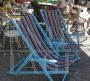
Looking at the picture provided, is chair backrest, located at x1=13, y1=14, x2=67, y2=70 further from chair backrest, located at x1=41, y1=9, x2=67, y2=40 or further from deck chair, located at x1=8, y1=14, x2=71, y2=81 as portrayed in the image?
chair backrest, located at x1=41, y1=9, x2=67, y2=40

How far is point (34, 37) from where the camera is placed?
4762 millimetres

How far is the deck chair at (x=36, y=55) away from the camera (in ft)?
13.3

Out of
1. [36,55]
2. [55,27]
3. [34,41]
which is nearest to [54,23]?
[55,27]

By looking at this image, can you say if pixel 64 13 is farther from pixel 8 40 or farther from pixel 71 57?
pixel 71 57

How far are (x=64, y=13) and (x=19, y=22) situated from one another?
5116 mm

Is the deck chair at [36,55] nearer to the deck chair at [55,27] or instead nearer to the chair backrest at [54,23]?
the deck chair at [55,27]

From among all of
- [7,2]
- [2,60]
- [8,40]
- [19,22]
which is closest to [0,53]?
[2,60]

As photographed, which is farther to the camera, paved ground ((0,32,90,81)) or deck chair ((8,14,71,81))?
paved ground ((0,32,90,81))

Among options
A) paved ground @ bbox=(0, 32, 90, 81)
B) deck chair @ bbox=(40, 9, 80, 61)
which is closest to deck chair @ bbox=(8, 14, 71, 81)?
paved ground @ bbox=(0, 32, 90, 81)

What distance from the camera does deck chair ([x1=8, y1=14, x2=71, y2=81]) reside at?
4.07 m

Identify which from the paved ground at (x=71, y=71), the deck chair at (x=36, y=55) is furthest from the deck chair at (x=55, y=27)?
the deck chair at (x=36, y=55)

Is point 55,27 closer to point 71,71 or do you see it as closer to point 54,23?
point 54,23

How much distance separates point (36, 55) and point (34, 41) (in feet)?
1.76

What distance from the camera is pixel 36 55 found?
13.5 feet
